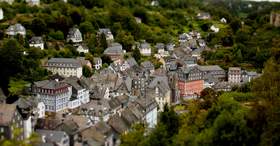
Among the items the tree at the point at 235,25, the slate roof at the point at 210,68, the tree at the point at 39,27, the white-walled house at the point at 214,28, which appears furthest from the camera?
the white-walled house at the point at 214,28

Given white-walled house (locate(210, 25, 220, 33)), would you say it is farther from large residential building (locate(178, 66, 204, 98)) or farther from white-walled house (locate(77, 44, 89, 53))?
large residential building (locate(178, 66, 204, 98))

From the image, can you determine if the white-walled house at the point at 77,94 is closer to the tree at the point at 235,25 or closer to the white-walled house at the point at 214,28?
the tree at the point at 235,25

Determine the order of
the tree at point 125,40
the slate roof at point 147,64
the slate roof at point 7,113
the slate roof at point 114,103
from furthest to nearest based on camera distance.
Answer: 1. the tree at point 125,40
2. the slate roof at point 147,64
3. the slate roof at point 114,103
4. the slate roof at point 7,113

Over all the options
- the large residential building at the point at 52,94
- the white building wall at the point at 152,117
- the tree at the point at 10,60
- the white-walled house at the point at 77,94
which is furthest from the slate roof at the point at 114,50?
the white building wall at the point at 152,117

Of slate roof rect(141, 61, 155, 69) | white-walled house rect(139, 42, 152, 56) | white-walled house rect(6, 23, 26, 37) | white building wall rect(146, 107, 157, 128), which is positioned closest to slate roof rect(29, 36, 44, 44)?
white-walled house rect(6, 23, 26, 37)

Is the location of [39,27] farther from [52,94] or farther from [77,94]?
[52,94]

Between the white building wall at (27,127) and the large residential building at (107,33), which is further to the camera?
the large residential building at (107,33)

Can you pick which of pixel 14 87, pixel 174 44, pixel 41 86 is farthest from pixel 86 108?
pixel 174 44

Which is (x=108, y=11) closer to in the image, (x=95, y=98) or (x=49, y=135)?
(x=95, y=98)

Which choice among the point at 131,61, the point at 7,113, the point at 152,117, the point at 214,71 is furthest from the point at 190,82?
the point at 7,113
